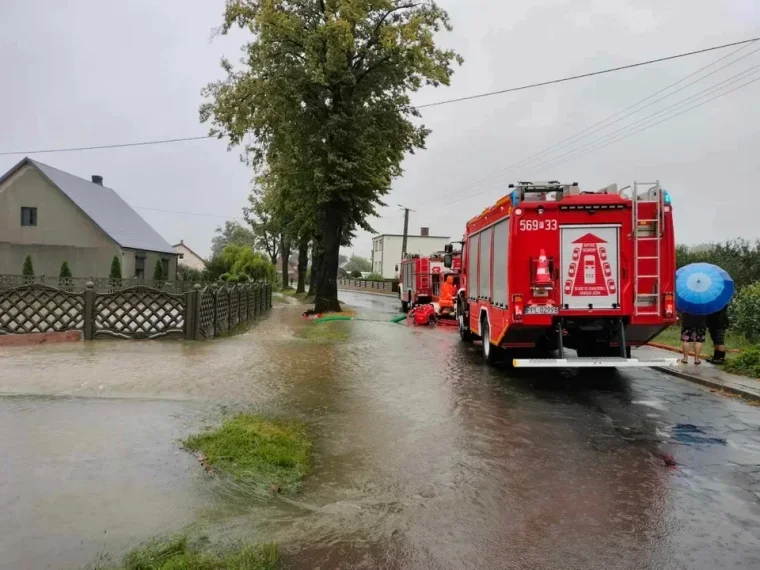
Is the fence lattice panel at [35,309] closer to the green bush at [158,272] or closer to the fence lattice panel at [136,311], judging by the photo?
the fence lattice panel at [136,311]

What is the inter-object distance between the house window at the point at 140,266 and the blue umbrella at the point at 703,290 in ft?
113

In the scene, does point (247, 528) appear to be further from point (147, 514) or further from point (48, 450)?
point (48, 450)

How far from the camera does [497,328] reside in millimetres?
10445

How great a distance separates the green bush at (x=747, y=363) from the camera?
1023 cm

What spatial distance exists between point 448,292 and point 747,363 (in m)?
12.3

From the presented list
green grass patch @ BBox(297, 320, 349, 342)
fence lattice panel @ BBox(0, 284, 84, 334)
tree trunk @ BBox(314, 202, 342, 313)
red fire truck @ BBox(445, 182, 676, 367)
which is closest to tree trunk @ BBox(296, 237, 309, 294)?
tree trunk @ BBox(314, 202, 342, 313)

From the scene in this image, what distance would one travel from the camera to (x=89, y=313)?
13539 mm

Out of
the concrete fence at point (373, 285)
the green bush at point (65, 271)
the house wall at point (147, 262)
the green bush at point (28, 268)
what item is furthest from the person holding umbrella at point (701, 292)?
the concrete fence at point (373, 285)

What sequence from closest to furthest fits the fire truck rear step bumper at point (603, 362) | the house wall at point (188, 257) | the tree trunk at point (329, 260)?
the fire truck rear step bumper at point (603, 362)
the tree trunk at point (329, 260)
the house wall at point (188, 257)

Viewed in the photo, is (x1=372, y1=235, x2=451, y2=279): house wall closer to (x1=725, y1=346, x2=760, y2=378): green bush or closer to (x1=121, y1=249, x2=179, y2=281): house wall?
(x1=121, y1=249, x2=179, y2=281): house wall

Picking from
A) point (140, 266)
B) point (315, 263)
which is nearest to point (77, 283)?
point (140, 266)

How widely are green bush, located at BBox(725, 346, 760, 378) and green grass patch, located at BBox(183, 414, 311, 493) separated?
836 centimetres

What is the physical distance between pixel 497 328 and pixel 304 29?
16.0m

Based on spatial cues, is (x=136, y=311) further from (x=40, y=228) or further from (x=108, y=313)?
(x=40, y=228)
